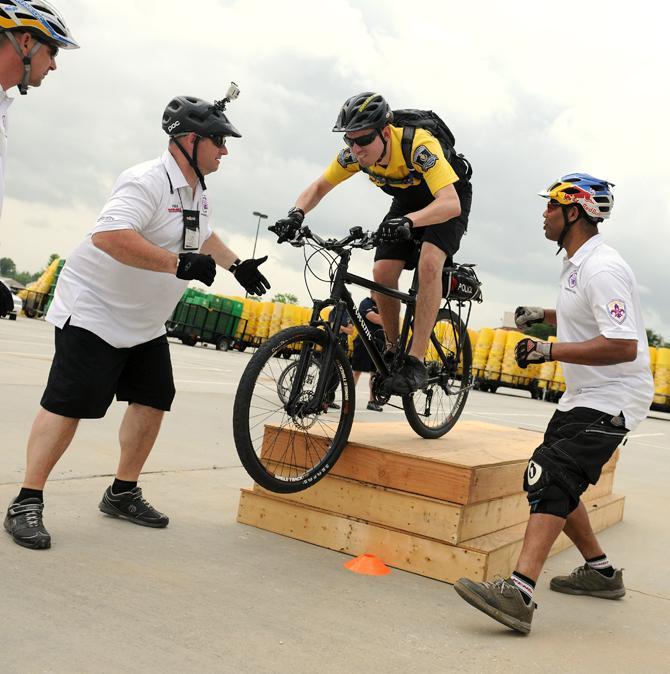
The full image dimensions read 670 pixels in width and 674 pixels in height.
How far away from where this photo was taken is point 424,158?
15.2 feet

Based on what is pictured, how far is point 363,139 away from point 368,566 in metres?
2.38

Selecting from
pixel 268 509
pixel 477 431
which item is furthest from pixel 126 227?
pixel 477 431

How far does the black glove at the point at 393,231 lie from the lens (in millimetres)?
4227

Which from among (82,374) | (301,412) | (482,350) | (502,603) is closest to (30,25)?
(82,374)

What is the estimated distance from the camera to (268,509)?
4473 mm

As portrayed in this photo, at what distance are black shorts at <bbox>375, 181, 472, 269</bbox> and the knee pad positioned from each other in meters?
1.84

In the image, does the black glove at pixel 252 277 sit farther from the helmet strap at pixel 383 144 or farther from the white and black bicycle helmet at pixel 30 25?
the white and black bicycle helmet at pixel 30 25

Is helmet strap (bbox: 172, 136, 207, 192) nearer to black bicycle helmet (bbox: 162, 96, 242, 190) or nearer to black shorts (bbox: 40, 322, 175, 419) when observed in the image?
black bicycle helmet (bbox: 162, 96, 242, 190)

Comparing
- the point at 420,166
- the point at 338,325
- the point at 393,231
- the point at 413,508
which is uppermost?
the point at 420,166

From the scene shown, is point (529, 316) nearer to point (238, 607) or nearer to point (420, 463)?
point (420, 463)

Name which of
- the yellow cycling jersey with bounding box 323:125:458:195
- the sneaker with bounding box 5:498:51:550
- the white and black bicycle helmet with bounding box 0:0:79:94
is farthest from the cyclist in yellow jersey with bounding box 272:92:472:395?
the sneaker with bounding box 5:498:51:550

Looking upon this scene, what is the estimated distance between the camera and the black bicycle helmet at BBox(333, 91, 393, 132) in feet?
14.6

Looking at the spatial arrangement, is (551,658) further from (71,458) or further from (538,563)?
(71,458)

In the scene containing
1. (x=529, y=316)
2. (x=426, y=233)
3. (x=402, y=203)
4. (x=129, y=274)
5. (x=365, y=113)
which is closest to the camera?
(x=129, y=274)
